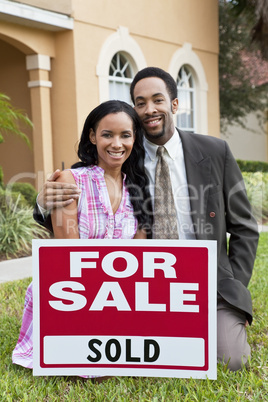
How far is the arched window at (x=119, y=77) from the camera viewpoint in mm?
9844

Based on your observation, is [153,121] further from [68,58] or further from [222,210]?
[68,58]

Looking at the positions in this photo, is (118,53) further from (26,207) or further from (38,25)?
(26,207)

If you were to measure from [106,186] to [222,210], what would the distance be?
754 mm

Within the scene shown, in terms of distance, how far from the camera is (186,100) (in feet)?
38.6

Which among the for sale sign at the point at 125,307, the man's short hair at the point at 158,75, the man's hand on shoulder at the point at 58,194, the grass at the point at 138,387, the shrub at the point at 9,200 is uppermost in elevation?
the man's short hair at the point at 158,75

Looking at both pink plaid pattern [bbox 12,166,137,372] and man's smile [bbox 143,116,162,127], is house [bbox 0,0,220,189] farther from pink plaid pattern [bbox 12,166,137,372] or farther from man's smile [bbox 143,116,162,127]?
pink plaid pattern [bbox 12,166,137,372]

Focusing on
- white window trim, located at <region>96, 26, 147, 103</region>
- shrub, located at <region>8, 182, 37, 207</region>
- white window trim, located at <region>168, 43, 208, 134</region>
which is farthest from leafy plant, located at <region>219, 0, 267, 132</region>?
shrub, located at <region>8, 182, 37, 207</region>

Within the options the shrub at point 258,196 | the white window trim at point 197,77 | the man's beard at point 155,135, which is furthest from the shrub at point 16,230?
the white window trim at point 197,77

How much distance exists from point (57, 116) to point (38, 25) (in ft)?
5.23

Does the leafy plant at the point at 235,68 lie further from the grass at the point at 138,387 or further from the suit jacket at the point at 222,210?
the grass at the point at 138,387

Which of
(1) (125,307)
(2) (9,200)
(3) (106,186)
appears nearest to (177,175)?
(3) (106,186)

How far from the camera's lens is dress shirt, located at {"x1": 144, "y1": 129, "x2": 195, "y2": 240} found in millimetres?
3141

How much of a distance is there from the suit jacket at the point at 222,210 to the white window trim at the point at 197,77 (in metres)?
8.19

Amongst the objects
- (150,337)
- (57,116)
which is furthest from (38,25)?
(150,337)
